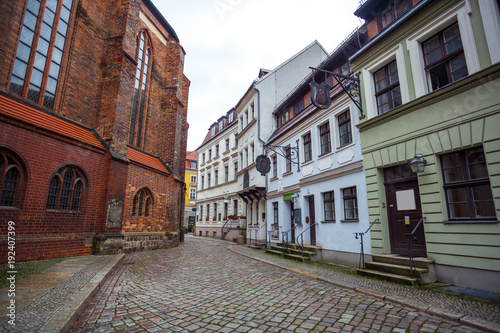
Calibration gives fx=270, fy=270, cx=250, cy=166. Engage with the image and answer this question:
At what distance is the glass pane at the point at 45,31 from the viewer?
442 inches

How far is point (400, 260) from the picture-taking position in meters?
7.50

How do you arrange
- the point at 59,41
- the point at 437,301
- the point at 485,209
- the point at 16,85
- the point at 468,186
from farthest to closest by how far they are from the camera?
1. the point at 59,41
2. the point at 16,85
3. the point at 468,186
4. the point at 485,209
5. the point at 437,301

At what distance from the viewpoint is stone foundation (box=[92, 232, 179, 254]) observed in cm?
1130

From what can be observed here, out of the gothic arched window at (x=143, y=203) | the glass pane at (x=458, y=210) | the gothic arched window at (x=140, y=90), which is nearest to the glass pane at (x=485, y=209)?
the glass pane at (x=458, y=210)

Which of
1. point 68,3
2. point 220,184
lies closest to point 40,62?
point 68,3

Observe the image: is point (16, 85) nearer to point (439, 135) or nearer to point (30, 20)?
point (30, 20)

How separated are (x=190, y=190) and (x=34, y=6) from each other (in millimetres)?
38721

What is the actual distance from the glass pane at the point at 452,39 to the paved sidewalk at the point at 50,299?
33.1 ft

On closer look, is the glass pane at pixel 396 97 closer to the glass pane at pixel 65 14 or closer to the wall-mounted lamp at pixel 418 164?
the wall-mounted lamp at pixel 418 164

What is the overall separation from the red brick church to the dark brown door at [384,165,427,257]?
1104 cm

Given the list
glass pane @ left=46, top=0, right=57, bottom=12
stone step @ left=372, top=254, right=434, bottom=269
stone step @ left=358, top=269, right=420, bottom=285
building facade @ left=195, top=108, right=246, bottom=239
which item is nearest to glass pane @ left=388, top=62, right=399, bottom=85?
stone step @ left=372, top=254, right=434, bottom=269

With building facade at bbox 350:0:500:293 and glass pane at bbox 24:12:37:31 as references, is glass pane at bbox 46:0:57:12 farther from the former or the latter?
building facade at bbox 350:0:500:293

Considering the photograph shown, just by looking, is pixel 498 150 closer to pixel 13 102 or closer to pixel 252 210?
pixel 13 102

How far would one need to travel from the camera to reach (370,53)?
9633 mm
